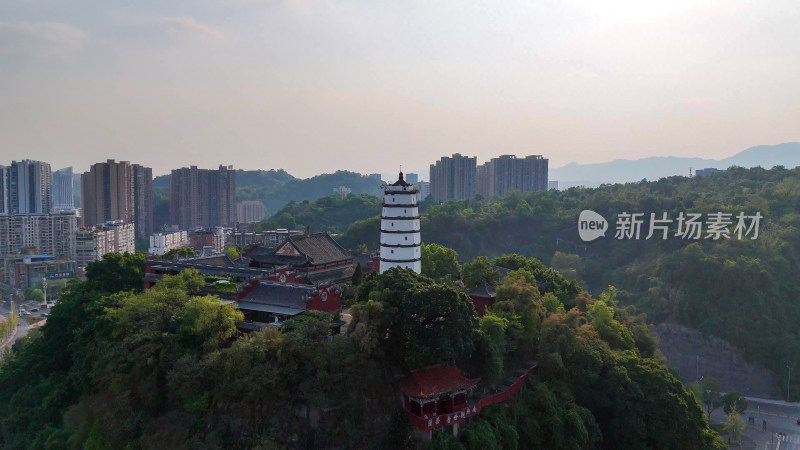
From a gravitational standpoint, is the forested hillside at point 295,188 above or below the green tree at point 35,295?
above

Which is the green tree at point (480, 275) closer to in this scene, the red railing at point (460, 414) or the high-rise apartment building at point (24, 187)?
the red railing at point (460, 414)

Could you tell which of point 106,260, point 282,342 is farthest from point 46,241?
point 282,342

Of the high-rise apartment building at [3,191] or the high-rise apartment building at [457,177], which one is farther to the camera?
the high-rise apartment building at [457,177]

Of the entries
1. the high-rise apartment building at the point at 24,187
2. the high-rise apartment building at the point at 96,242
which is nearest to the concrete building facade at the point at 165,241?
the high-rise apartment building at the point at 96,242

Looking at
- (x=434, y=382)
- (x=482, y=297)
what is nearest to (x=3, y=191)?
(x=482, y=297)

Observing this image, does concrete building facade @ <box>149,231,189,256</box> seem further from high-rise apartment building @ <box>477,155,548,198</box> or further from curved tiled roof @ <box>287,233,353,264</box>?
high-rise apartment building @ <box>477,155,548,198</box>

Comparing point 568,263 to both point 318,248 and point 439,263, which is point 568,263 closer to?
point 439,263

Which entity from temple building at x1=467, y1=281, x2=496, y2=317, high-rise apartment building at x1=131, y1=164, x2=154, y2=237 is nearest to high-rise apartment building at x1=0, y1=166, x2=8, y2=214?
high-rise apartment building at x1=131, y1=164, x2=154, y2=237
